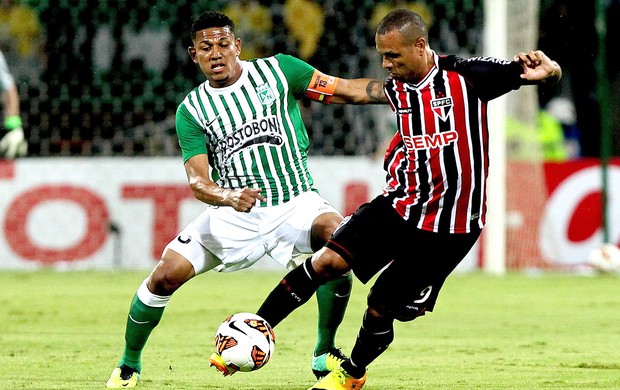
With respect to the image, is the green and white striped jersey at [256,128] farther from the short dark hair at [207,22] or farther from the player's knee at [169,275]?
the player's knee at [169,275]

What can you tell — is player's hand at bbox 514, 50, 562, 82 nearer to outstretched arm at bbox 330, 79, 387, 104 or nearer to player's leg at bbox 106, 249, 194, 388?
outstretched arm at bbox 330, 79, 387, 104

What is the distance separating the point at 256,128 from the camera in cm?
662

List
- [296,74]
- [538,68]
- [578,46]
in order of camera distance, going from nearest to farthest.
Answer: [538,68] → [296,74] → [578,46]

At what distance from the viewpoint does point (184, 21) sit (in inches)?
595

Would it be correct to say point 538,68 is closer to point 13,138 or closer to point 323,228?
point 323,228

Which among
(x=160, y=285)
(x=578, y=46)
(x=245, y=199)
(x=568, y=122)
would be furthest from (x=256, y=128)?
(x=568, y=122)

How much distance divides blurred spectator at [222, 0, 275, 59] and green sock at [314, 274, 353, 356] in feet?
28.0

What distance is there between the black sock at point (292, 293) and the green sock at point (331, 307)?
2.59ft

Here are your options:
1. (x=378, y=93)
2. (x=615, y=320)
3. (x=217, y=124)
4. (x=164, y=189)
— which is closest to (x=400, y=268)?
(x=378, y=93)

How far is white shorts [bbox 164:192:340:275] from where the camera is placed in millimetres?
6516

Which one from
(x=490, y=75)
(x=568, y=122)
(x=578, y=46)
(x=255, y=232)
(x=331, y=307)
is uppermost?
(x=490, y=75)

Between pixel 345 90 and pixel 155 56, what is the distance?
9014mm

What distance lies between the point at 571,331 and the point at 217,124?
140 inches

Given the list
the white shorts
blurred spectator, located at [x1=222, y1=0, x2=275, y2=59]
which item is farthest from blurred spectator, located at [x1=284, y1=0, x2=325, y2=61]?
the white shorts
